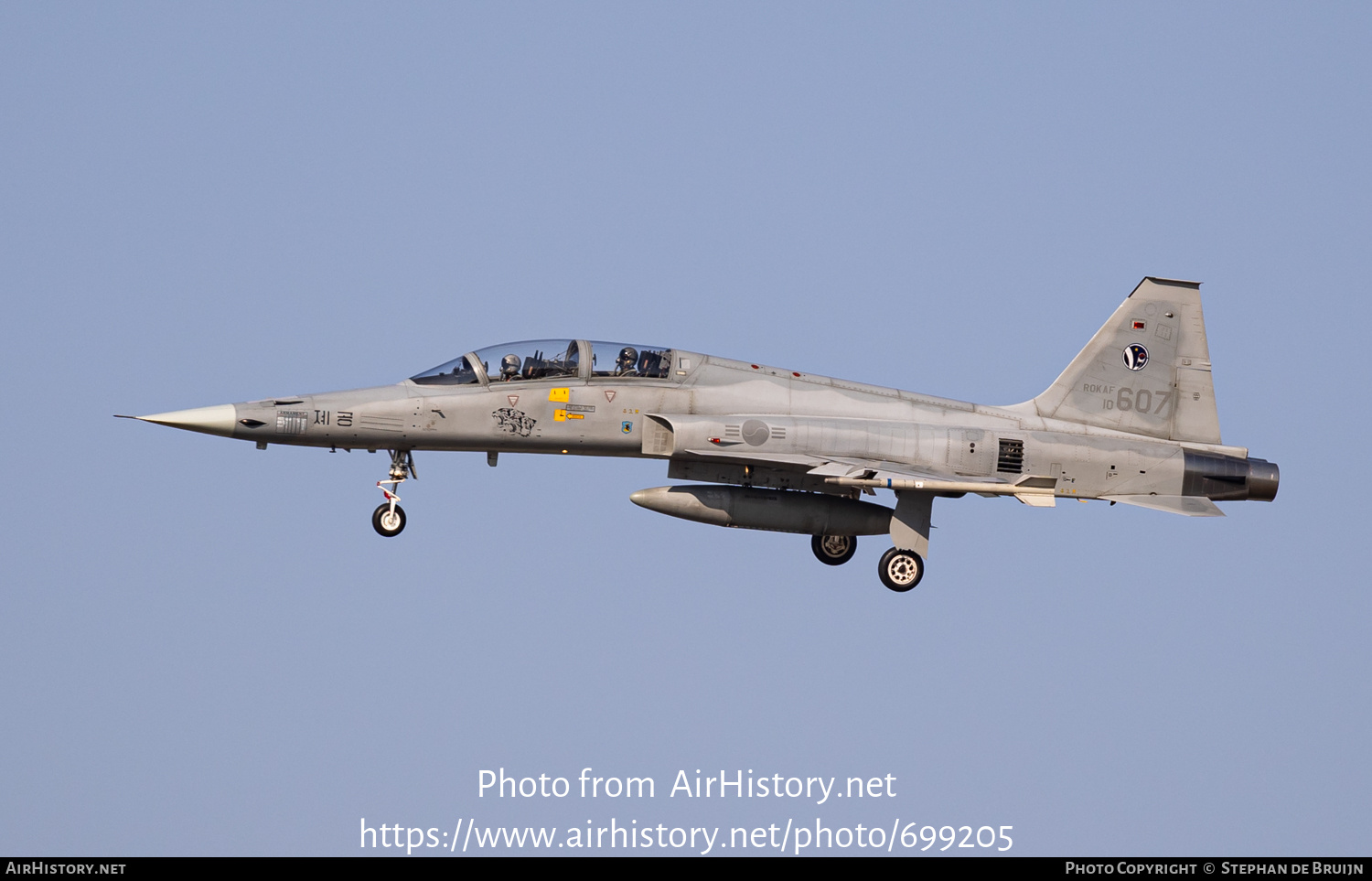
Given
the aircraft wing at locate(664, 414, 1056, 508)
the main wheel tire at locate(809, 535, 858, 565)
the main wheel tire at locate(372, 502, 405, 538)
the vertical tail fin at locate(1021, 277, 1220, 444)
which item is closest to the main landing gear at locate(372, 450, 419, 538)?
the main wheel tire at locate(372, 502, 405, 538)

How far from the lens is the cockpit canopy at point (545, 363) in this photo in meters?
26.1

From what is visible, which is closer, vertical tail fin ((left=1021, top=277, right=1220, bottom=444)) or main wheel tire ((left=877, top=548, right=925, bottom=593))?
main wheel tire ((left=877, top=548, right=925, bottom=593))

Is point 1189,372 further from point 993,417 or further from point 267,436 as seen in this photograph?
point 267,436

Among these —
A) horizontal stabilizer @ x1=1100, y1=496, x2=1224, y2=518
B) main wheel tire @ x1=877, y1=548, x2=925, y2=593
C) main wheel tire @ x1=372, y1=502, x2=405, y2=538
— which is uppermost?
horizontal stabilizer @ x1=1100, y1=496, x2=1224, y2=518

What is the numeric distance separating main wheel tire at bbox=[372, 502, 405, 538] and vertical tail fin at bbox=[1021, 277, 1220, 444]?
9691 mm

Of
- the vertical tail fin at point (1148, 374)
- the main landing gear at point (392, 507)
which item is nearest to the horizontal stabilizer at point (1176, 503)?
the vertical tail fin at point (1148, 374)

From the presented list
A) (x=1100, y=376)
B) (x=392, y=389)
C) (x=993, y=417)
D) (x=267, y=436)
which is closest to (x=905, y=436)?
(x=993, y=417)

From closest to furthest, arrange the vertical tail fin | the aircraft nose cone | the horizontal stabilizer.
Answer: the aircraft nose cone < the horizontal stabilizer < the vertical tail fin

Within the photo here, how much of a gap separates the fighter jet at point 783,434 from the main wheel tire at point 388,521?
0.02 m

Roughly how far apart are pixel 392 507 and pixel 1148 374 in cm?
1170

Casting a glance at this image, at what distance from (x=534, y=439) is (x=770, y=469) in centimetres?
353

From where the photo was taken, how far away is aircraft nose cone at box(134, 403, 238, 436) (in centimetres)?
2456

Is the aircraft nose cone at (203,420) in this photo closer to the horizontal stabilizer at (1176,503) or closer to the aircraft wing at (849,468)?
the aircraft wing at (849,468)

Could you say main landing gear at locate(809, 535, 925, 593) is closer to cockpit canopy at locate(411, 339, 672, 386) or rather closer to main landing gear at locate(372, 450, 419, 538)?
cockpit canopy at locate(411, 339, 672, 386)
